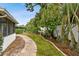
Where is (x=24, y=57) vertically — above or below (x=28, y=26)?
below

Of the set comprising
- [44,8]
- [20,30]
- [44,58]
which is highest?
[44,8]

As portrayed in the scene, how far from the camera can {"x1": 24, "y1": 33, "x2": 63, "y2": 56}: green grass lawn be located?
6026 millimetres

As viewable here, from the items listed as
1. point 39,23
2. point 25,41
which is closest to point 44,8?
point 39,23

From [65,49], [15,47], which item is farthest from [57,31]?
[15,47]

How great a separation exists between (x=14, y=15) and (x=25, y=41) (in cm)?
49

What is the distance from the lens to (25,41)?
611 cm

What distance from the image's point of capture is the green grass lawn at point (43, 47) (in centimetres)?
603

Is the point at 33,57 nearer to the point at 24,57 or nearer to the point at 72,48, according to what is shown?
the point at 24,57

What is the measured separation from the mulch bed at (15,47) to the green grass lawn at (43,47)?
0.18 m

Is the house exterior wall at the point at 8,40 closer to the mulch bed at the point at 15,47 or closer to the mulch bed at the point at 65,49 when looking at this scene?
the mulch bed at the point at 15,47

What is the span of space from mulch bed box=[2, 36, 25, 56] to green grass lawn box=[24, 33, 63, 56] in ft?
0.58

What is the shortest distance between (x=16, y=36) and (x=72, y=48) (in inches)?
38.5

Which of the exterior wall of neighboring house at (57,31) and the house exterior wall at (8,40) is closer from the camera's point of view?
the house exterior wall at (8,40)

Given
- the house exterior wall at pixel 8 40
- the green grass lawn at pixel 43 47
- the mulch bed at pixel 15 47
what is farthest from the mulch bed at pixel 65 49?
the house exterior wall at pixel 8 40
